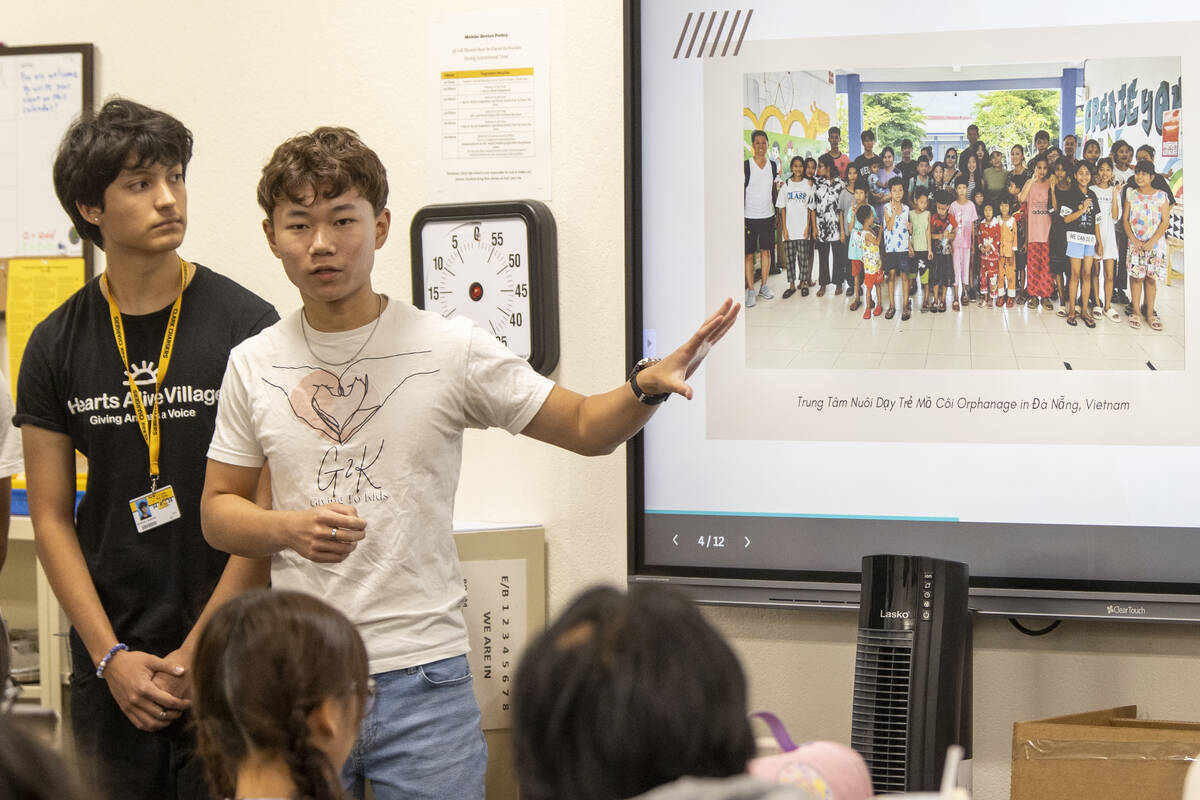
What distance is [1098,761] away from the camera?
80.5 inches

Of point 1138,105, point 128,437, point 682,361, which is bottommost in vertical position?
point 128,437

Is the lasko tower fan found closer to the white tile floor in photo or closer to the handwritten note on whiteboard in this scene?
the white tile floor in photo

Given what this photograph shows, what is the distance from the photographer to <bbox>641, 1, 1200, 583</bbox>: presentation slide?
90.7 inches

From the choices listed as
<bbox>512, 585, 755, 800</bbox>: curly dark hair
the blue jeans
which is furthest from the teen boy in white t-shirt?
<bbox>512, 585, 755, 800</bbox>: curly dark hair

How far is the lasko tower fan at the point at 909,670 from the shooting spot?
6.73ft

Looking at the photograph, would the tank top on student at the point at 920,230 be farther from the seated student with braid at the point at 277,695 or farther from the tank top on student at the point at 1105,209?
the seated student with braid at the point at 277,695

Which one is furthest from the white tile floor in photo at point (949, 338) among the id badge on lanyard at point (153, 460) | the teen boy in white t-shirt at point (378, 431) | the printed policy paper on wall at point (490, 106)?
the id badge on lanyard at point (153, 460)

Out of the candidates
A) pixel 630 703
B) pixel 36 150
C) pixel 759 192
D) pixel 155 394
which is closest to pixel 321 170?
pixel 155 394

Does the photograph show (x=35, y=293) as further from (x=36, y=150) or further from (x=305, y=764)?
(x=305, y=764)

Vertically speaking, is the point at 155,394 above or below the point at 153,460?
above

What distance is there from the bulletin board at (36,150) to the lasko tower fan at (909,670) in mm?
2089

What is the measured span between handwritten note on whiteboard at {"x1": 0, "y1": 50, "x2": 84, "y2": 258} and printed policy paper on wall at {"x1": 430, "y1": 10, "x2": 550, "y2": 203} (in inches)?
37.4

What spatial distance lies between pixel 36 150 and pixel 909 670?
2.40 m

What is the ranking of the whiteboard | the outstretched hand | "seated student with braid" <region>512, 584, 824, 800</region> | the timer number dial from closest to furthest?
"seated student with braid" <region>512, 584, 824, 800</region> → the outstretched hand → the timer number dial → the whiteboard
